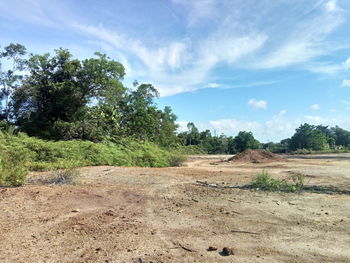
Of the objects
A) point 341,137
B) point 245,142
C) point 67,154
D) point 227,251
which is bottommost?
point 227,251

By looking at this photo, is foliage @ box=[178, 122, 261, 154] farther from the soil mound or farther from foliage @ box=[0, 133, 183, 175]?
foliage @ box=[0, 133, 183, 175]

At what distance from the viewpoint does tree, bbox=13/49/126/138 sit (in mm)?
17953

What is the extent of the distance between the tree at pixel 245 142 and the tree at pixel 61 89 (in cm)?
3810

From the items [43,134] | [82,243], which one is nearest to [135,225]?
[82,243]

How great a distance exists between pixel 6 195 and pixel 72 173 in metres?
2.05

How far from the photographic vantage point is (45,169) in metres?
10.2

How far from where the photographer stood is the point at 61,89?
17594mm

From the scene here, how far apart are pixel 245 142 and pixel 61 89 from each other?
42.4 metres

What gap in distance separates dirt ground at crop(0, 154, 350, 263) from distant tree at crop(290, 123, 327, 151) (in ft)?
156

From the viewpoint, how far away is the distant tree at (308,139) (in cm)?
4819

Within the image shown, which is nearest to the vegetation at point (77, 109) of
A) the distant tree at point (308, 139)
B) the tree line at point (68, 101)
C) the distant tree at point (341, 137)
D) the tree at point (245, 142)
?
the tree line at point (68, 101)

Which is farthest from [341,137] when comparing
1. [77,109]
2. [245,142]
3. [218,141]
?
[77,109]

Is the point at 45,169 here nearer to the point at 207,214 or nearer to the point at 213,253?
the point at 207,214

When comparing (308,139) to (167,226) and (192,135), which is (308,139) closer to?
(192,135)
